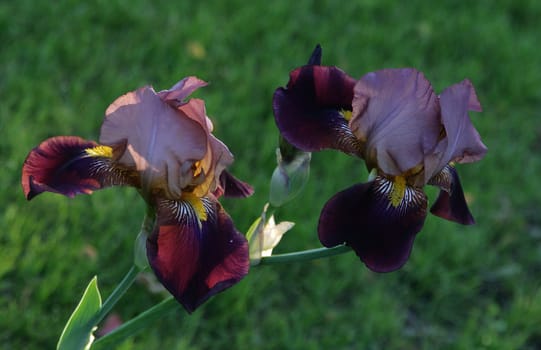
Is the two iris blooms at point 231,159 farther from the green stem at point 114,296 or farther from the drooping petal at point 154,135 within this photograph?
the green stem at point 114,296

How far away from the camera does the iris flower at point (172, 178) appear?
1.24 metres

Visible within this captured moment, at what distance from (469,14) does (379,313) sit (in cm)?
226

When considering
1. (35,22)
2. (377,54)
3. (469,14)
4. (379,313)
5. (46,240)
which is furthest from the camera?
(469,14)

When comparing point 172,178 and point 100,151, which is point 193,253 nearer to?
point 172,178

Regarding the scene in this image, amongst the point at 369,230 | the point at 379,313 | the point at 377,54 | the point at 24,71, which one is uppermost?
the point at 369,230

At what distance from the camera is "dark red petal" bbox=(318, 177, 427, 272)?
1295mm

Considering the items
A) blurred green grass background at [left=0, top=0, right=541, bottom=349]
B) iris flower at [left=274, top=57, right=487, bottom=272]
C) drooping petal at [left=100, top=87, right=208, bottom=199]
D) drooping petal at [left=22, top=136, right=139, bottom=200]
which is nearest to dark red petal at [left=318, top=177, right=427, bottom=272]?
iris flower at [left=274, top=57, right=487, bottom=272]

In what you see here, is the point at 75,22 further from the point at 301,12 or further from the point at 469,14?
the point at 469,14

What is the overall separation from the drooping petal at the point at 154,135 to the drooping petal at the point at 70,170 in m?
0.07

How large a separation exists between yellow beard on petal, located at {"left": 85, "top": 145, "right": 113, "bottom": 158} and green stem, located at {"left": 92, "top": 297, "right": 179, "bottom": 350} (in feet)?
0.94

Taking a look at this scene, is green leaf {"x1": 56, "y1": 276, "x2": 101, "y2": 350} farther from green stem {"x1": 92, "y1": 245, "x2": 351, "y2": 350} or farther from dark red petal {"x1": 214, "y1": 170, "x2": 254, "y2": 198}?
dark red petal {"x1": 214, "y1": 170, "x2": 254, "y2": 198}

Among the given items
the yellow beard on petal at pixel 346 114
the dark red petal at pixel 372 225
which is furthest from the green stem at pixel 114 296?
the yellow beard on petal at pixel 346 114

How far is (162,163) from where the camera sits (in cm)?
127

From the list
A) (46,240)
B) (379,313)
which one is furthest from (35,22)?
(379,313)
